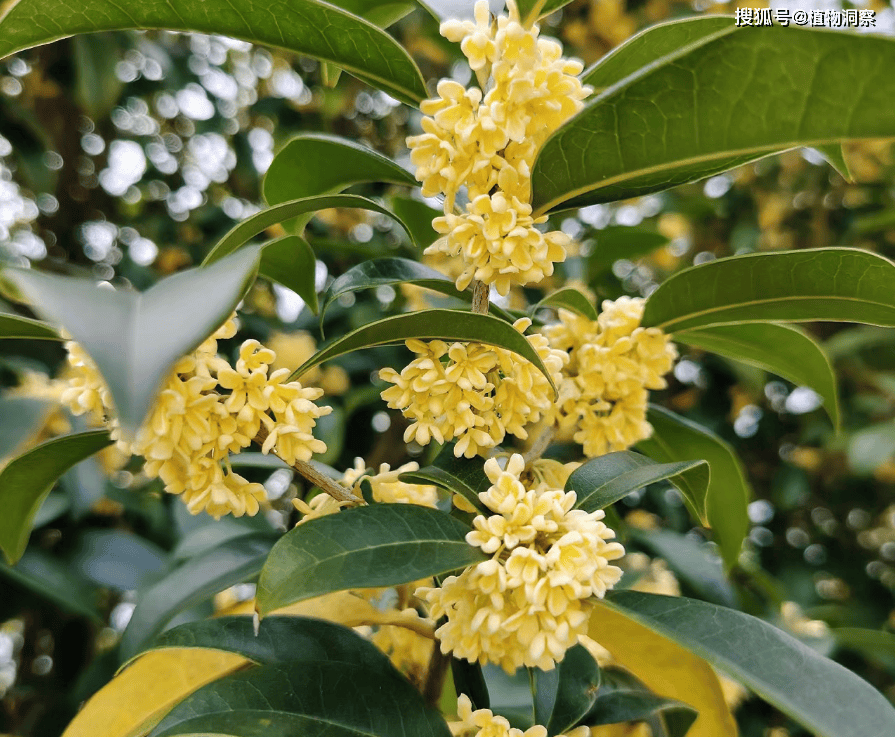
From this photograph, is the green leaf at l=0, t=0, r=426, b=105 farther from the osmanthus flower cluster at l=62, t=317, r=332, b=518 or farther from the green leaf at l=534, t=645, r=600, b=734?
the green leaf at l=534, t=645, r=600, b=734

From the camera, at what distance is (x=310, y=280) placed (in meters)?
0.83

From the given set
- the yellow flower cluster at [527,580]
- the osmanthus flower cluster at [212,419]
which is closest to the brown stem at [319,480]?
the osmanthus flower cluster at [212,419]

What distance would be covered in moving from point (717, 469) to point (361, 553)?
1.83 feet

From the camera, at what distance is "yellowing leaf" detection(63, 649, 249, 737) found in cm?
80

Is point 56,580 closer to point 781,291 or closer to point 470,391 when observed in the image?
point 470,391

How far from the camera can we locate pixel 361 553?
64cm

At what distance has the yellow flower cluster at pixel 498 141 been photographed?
0.66m

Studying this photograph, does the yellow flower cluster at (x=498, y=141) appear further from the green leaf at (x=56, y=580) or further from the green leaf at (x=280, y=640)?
the green leaf at (x=56, y=580)

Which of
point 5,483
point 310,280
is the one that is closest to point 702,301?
point 310,280

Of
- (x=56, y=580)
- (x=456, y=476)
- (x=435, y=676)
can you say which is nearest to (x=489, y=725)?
(x=435, y=676)

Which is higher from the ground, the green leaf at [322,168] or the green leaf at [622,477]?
the green leaf at [322,168]

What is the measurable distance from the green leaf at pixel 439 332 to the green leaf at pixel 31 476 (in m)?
0.21

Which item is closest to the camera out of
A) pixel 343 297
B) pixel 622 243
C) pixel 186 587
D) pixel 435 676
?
pixel 435 676

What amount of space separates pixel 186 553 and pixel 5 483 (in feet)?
1.88
